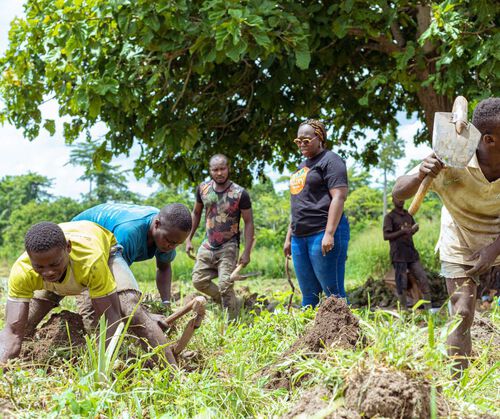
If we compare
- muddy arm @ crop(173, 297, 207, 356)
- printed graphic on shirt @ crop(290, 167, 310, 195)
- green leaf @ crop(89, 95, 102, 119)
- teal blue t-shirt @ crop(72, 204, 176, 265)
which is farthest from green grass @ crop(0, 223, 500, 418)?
green leaf @ crop(89, 95, 102, 119)

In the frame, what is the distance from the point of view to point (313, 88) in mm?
8289

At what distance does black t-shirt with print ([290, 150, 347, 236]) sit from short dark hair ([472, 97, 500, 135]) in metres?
1.62

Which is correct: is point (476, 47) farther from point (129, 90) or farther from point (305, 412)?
point (305, 412)

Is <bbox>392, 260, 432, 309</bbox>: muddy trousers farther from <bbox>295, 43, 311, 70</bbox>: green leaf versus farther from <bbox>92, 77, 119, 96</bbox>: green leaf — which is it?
<bbox>92, 77, 119, 96</bbox>: green leaf

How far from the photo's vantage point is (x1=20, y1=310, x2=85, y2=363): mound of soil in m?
3.72

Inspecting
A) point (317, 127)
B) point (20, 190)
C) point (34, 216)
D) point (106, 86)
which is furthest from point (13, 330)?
point (20, 190)

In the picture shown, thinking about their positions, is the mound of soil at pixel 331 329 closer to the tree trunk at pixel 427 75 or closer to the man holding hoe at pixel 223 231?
the man holding hoe at pixel 223 231

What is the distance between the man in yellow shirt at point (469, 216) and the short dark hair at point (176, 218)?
54.5 inches

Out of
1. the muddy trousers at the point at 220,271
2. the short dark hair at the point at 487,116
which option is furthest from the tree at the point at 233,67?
the short dark hair at the point at 487,116

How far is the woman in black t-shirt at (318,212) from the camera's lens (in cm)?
486

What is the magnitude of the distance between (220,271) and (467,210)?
9.29ft

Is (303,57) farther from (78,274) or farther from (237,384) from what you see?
(237,384)

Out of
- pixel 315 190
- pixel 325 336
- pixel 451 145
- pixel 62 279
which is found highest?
pixel 451 145

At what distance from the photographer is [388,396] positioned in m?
2.22
